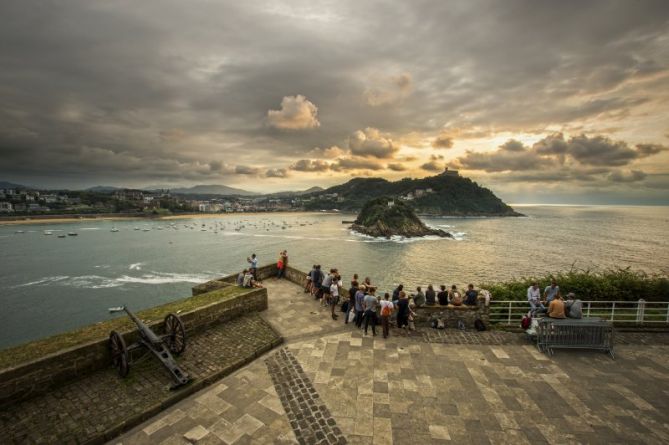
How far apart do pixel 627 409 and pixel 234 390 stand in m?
9.14

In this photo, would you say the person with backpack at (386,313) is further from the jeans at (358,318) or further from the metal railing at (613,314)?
the metal railing at (613,314)

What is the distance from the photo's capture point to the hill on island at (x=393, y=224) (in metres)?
86.8

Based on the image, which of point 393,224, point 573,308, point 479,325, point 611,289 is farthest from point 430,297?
point 393,224

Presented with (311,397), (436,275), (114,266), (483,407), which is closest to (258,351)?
(311,397)

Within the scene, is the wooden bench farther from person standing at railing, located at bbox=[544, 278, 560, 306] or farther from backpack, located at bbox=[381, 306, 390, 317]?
backpack, located at bbox=[381, 306, 390, 317]

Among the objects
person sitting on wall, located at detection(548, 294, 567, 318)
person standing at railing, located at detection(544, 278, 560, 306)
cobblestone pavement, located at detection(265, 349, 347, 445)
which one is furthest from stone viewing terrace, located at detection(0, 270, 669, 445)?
person standing at railing, located at detection(544, 278, 560, 306)

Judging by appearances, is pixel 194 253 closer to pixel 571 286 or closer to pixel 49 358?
pixel 49 358

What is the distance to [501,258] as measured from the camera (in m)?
54.8

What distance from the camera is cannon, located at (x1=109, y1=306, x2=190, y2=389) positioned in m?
7.01

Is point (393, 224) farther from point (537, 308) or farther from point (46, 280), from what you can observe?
point (537, 308)

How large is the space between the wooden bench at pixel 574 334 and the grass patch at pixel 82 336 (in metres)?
10.9

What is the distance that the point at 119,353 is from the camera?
7.22 m

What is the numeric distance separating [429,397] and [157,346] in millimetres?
7413

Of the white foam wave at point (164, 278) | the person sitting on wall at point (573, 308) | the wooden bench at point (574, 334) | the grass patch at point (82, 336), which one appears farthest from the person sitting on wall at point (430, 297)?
the white foam wave at point (164, 278)
